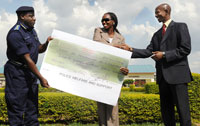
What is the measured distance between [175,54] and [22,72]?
243cm

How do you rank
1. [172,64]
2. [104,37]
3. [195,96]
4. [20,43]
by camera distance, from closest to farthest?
[20,43], [172,64], [104,37], [195,96]

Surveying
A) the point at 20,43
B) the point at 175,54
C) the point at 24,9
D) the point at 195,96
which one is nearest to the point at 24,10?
the point at 24,9

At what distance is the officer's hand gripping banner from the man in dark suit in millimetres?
467

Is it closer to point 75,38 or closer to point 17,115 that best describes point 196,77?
point 75,38

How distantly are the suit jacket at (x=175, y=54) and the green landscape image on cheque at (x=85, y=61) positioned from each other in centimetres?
72

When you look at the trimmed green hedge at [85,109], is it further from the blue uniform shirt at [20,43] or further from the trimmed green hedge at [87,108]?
the blue uniform shirt at [20,43]

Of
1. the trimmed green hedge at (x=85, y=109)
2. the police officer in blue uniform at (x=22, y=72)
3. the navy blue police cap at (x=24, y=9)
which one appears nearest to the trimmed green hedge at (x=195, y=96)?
the trimmed green hedge at (x=85, y=109)

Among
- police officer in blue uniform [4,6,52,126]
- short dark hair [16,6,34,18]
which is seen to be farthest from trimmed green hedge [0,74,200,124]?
short dark hair [16,6,34,18]

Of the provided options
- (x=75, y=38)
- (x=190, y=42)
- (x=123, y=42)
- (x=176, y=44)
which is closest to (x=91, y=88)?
(x=75, y=38)

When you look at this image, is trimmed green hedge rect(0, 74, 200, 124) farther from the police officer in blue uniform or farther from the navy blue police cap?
the navy blue police cap

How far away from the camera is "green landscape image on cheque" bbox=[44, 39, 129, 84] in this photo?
9.80 feet

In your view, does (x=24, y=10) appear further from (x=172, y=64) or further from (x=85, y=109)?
(x=85, y=109)

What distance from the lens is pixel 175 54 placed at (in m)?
3.11

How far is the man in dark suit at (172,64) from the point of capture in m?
3.12
